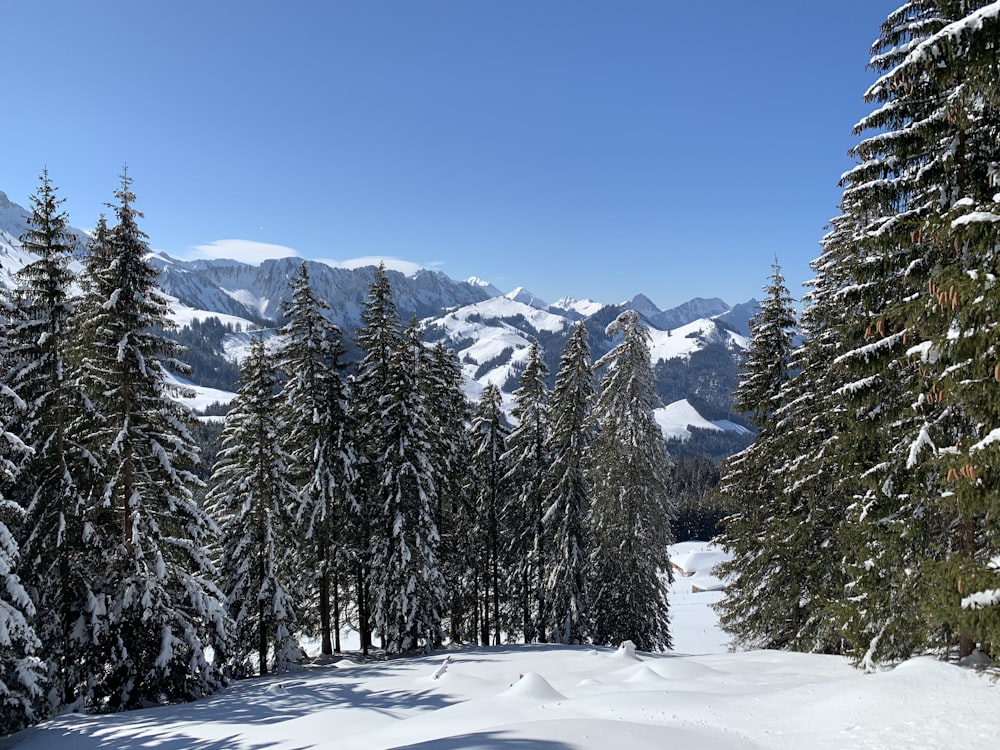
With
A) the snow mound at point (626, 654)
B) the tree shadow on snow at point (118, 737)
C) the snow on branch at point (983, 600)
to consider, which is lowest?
the snow mound at point (626, 654)

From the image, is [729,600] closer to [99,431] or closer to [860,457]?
[860,457]

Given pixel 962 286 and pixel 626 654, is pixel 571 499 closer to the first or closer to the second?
pixel 626 654

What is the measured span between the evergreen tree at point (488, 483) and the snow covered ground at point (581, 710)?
10.8m

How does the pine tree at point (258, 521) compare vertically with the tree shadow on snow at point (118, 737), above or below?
above

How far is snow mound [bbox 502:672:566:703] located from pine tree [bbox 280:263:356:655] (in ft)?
36.5

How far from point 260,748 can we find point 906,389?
47.8ft

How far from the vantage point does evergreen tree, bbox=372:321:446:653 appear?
21.6 m

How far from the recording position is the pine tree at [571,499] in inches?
1004

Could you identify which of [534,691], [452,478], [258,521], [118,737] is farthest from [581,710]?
[452,478]

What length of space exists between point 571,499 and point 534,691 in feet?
43.5

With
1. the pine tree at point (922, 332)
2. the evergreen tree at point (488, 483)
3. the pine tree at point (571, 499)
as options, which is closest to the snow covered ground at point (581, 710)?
the pine tree at point (922, 332)

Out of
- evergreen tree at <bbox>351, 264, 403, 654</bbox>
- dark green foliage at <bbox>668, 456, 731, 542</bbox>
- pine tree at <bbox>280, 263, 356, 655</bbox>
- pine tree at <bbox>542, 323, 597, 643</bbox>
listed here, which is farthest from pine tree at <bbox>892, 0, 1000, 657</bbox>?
dark green foliage at <bbox>668, 456, 731, 542</bbox>

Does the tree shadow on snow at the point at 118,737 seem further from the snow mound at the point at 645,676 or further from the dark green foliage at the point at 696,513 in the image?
the dark green foliage at the point at 696,513

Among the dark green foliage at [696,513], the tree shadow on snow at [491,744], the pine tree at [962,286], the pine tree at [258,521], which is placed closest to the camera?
the pine tree at [962,286]
